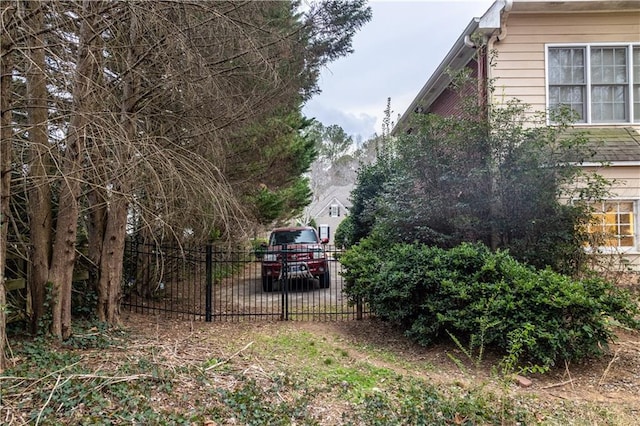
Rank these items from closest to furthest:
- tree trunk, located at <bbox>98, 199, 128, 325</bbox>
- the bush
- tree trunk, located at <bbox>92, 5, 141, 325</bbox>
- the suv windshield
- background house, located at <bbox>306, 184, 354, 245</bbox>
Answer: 1. the bush
2. tree trunk, located at <bbox>92, 5, 141, 325</bbox>
3. tree trunk, located at <bbox>98, 199, 128, 325</bbox>
4. the suv windshield
5. background house, located at <bbox>306, 184, 354, 245</bbox>

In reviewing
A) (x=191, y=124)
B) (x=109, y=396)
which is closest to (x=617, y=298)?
(x=109, y=396)

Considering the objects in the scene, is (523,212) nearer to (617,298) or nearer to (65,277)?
(617,298)

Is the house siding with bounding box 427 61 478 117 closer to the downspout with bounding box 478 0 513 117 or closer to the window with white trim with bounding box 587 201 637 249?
the downspout with bounding box 478 0 513 117

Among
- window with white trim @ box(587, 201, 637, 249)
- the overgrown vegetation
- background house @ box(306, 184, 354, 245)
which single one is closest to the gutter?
window with white trim @ box(587, 201, 637, 249)

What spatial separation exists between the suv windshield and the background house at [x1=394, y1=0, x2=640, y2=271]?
5.61m

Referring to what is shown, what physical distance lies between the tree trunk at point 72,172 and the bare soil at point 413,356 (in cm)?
100

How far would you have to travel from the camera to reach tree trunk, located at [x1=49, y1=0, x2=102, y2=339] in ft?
11.9

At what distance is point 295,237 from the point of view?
10.4 m

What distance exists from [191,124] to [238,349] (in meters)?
3.16

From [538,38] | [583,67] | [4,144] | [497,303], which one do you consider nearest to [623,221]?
[583,67]

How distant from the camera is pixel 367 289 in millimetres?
6023

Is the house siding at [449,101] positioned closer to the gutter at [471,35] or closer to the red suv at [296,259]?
the gutter at [471,35]

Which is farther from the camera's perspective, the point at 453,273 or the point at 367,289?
the point at 367,289

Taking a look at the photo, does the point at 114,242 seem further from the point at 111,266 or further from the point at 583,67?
the point at 583,67
